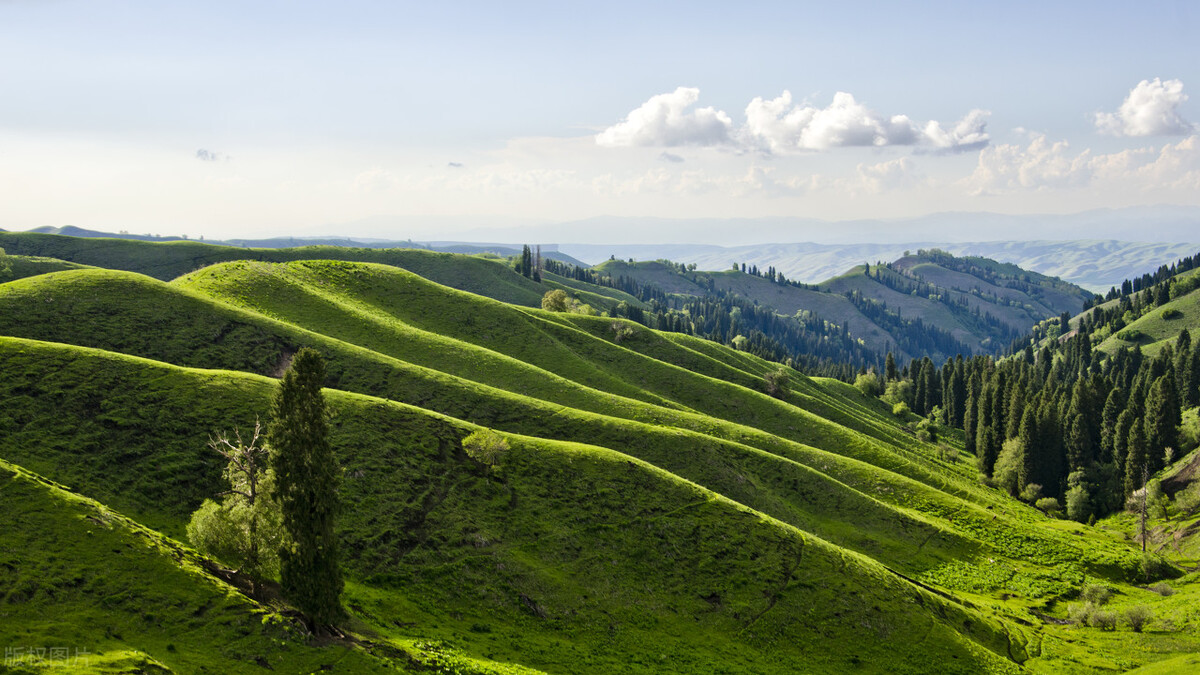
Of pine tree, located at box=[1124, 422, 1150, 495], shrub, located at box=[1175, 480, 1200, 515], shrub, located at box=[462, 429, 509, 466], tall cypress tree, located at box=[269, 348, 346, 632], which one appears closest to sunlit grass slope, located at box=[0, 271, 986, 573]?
shrub, located at box=[462, 429, 509, 466]

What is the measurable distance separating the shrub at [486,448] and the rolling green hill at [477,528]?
0.87 metres

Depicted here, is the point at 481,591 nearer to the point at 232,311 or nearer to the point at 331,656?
the point at 331,656

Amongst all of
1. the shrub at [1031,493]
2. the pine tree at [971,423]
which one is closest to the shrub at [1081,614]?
the shrub at [1031,493]

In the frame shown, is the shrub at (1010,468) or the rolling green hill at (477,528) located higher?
the rolling green hill at (477,528)

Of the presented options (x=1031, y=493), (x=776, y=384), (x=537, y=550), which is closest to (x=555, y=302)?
(x=776, y=384)

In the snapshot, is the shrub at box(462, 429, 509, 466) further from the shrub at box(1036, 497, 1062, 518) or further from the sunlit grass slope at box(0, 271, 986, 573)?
the shrub at box(1036, 497, 1062, 518)

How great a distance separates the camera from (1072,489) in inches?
5187

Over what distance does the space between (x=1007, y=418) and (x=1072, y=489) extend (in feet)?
82.0

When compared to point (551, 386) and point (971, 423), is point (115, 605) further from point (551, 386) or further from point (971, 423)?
point (971, 423)

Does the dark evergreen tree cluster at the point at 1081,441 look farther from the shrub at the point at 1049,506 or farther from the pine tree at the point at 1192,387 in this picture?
the pine tree at the point at 1192,387

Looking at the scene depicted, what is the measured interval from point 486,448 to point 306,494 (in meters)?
25.3

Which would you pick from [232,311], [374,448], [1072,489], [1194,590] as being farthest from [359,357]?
[1072,489]

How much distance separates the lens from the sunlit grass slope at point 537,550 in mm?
51594

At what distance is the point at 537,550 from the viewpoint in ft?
196
